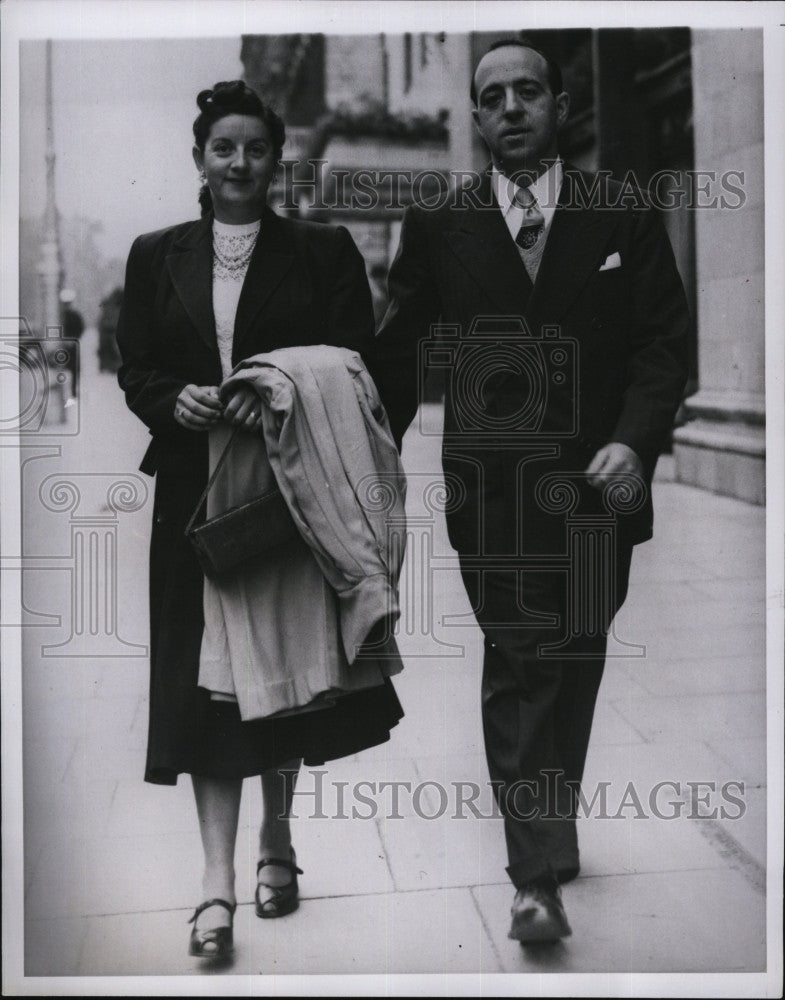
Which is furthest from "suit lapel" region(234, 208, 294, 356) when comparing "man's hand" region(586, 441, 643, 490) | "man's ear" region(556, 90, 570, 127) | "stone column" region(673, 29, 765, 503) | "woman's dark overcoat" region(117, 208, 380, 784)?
"stone column" region(673, 29, 765, 503)

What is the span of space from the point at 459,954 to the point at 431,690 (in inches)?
31.9

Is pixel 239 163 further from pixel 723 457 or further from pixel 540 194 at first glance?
pixel 723 457

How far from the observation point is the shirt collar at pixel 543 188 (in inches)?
130

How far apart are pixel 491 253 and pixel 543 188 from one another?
261 mm

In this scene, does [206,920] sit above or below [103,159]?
below

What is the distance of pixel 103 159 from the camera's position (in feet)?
11.0

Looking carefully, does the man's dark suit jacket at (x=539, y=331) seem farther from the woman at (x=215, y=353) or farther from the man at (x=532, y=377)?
the woman at (x=215, y=353)

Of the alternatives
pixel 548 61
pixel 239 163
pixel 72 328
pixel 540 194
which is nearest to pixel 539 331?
pixel 540 194

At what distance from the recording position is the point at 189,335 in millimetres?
3240

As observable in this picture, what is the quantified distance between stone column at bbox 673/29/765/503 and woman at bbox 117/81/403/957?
1054 mm

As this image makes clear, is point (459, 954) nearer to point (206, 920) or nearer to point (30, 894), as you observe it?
point (206, 920)

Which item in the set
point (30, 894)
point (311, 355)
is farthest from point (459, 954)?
point (311, 355)

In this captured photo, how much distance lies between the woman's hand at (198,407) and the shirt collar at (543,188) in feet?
3.37

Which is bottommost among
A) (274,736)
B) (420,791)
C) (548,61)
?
(420,791)
